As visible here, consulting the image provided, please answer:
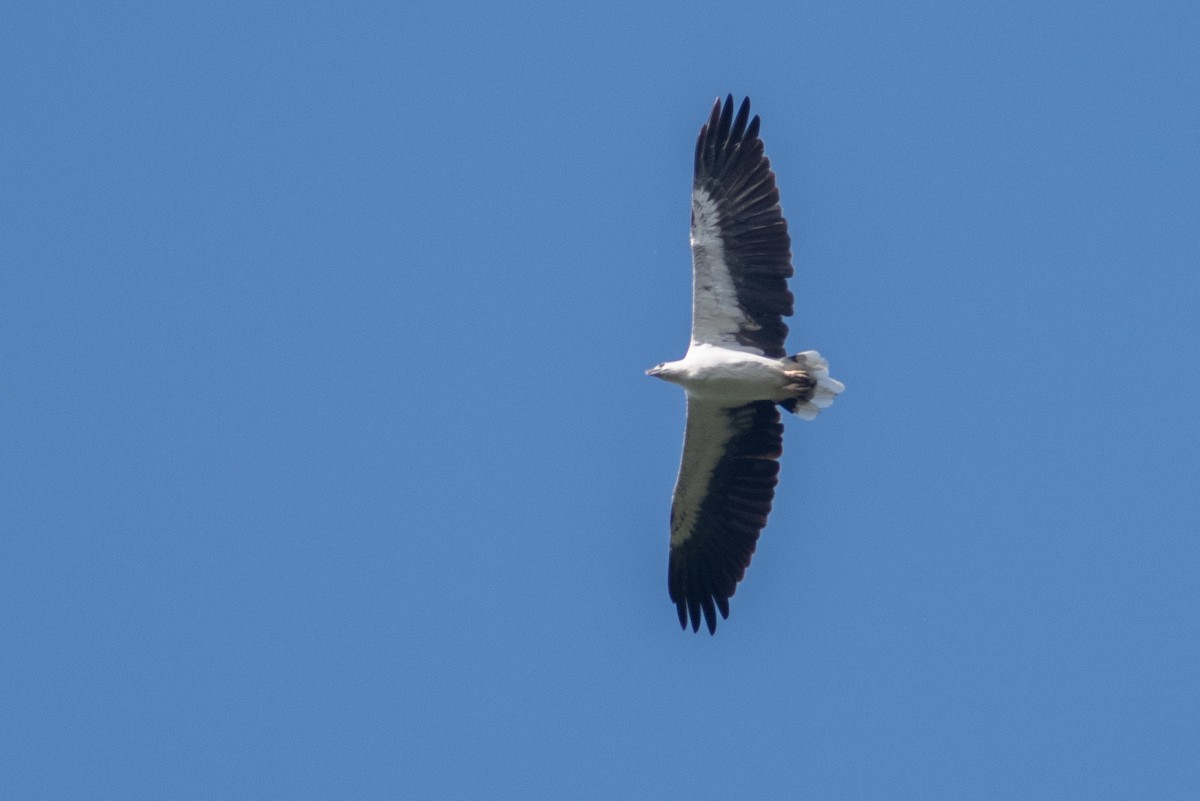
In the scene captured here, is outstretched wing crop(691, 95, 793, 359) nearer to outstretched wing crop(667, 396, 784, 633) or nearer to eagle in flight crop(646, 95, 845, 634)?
eagle in flight crop(646, 95, 845, 634)

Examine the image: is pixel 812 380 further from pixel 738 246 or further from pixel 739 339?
pixel 738 246

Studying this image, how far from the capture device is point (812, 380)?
18375 millimetres

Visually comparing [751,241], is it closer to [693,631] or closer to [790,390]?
[790,390]

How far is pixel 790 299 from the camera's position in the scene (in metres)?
18.3

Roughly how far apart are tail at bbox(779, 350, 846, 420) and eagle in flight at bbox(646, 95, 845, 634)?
0.03 feet

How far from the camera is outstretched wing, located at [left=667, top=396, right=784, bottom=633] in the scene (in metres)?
19.0

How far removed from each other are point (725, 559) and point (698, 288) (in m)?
3.17

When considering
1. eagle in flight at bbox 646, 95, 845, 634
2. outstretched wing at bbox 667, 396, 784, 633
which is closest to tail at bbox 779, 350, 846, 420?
eagle in flight at bbox 646, 95, 845, 634

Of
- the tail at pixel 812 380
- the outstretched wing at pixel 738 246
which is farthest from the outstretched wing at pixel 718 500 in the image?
the outstretched wing at pixel 738 246

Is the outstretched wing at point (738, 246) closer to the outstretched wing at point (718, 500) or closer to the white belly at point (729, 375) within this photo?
the white belly at point (729, 375)

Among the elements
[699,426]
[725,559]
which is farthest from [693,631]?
[699,426]

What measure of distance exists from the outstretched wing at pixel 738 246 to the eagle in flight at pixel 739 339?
0.03 ft

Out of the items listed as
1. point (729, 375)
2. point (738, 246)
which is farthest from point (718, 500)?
point (738, 246)

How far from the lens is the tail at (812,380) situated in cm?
1836
